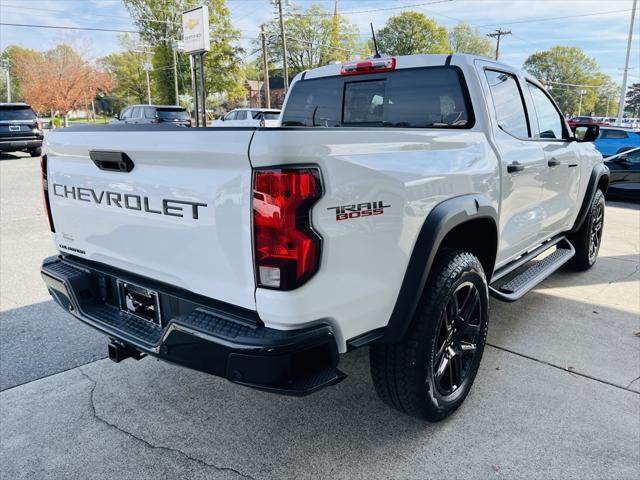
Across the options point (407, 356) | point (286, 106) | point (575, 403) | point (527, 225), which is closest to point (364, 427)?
point (407, 356)

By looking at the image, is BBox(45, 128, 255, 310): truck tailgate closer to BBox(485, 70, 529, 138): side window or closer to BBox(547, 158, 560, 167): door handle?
BBox(485, 70, 529, 138): side window

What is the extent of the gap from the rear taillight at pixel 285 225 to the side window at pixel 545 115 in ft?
8.96

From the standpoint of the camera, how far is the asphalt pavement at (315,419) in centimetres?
235

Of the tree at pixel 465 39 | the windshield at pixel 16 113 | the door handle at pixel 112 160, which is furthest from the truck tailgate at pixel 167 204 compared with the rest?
the tree at pixel 465 39

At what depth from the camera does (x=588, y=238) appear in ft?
17.0

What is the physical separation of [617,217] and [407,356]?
26.9ft

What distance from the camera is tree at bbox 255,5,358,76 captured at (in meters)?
63.8

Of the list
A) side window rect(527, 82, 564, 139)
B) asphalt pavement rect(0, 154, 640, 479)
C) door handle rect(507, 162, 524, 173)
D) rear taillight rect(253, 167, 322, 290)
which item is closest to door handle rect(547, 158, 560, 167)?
side window rect(527, 82, 564, 139)

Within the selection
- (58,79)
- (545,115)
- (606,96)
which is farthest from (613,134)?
(606,96)

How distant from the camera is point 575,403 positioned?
9.41 ft

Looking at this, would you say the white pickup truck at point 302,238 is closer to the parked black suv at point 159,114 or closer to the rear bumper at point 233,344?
the rear bumper at point 233,344

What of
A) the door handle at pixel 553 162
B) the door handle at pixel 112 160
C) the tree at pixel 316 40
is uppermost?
the tree at pixel 316 40

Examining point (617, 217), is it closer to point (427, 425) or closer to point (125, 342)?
point (427, 425)

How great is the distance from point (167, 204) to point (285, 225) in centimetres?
60
